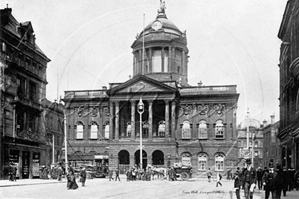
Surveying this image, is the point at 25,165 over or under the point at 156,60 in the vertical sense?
under

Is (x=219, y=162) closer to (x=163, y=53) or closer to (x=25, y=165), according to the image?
(x=163, y=53)

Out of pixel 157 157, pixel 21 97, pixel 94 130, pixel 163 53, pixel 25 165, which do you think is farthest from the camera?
pixel 163 53

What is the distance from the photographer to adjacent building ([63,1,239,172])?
6091 centimetres

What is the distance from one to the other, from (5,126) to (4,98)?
2.33m

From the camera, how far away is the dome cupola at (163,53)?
222 ft

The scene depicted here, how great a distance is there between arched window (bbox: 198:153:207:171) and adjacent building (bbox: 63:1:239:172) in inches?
2.8

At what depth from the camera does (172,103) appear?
200 feet

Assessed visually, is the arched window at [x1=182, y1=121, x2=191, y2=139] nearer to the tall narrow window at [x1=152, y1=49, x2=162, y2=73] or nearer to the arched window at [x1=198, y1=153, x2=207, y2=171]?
the arched window at [x1=198, y1=153, x2=207, y2=171]

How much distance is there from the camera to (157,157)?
62875 millimetres

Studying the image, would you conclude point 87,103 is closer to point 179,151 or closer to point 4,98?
point 179,151

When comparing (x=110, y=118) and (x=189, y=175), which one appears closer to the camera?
(x=189, y=175)

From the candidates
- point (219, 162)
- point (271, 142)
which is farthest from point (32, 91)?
point (271, 142)

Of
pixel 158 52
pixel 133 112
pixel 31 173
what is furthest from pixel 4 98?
pixel 158 52

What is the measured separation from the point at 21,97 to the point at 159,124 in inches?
1058
